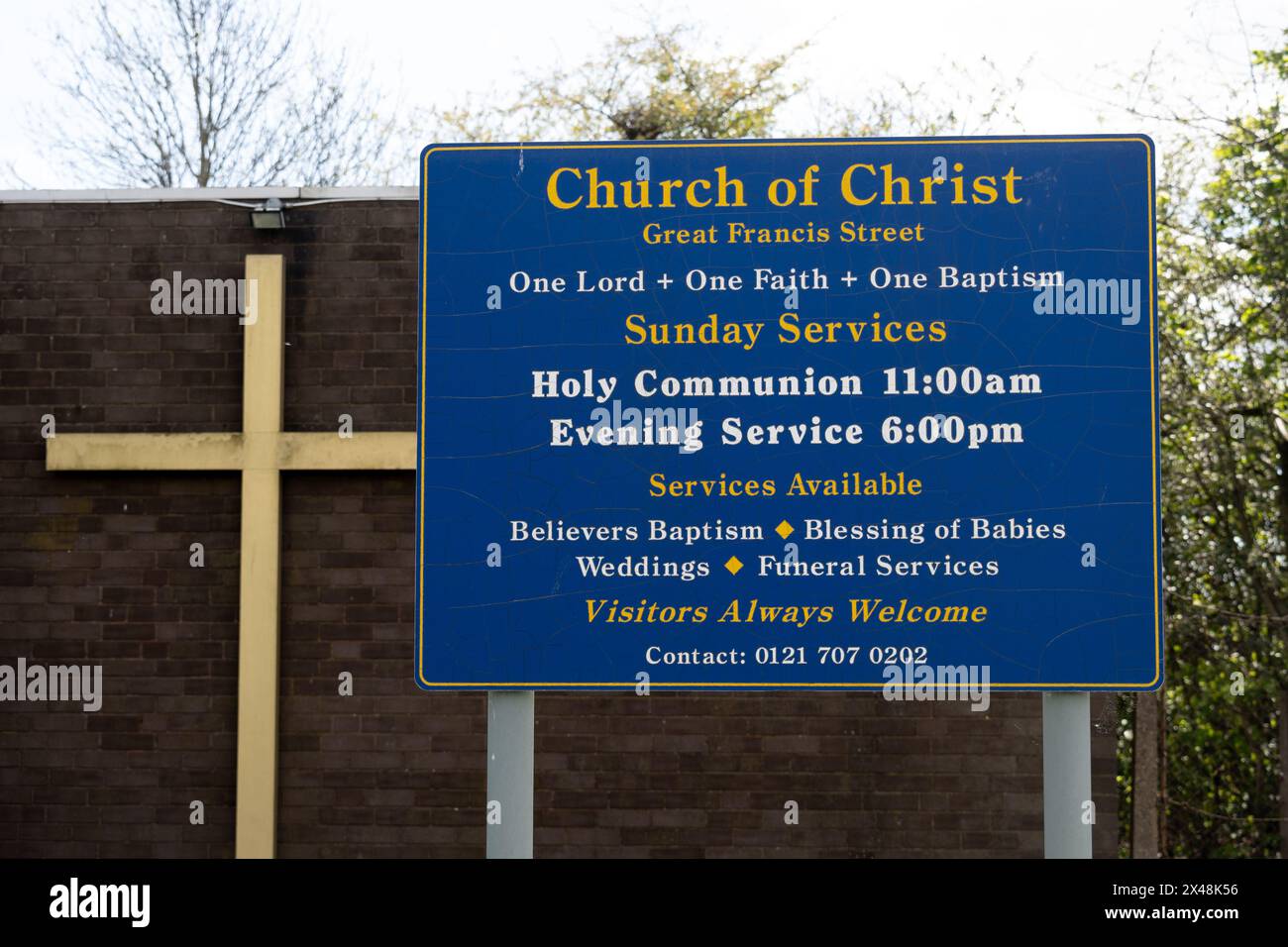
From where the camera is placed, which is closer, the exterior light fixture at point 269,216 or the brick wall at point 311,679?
the brick wall at point 311,679

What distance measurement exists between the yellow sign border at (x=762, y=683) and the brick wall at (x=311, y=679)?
381cm

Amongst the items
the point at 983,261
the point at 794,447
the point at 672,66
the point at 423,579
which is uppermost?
the point at 672,66

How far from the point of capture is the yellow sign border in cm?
467

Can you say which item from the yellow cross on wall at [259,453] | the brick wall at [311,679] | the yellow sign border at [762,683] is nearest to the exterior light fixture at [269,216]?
the brick wall at [311,679]

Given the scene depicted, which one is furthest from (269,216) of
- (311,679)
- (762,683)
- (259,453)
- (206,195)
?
(762,683)

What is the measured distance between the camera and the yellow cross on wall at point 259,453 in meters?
8.50

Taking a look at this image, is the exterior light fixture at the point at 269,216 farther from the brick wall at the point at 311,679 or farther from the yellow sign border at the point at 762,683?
the yellow sign border at the point at 762,683

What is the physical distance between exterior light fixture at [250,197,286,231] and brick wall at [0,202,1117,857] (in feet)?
0.25

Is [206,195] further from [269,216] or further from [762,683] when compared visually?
[762,683]

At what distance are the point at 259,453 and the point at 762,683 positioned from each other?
5034 mm

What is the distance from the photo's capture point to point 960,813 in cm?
838
